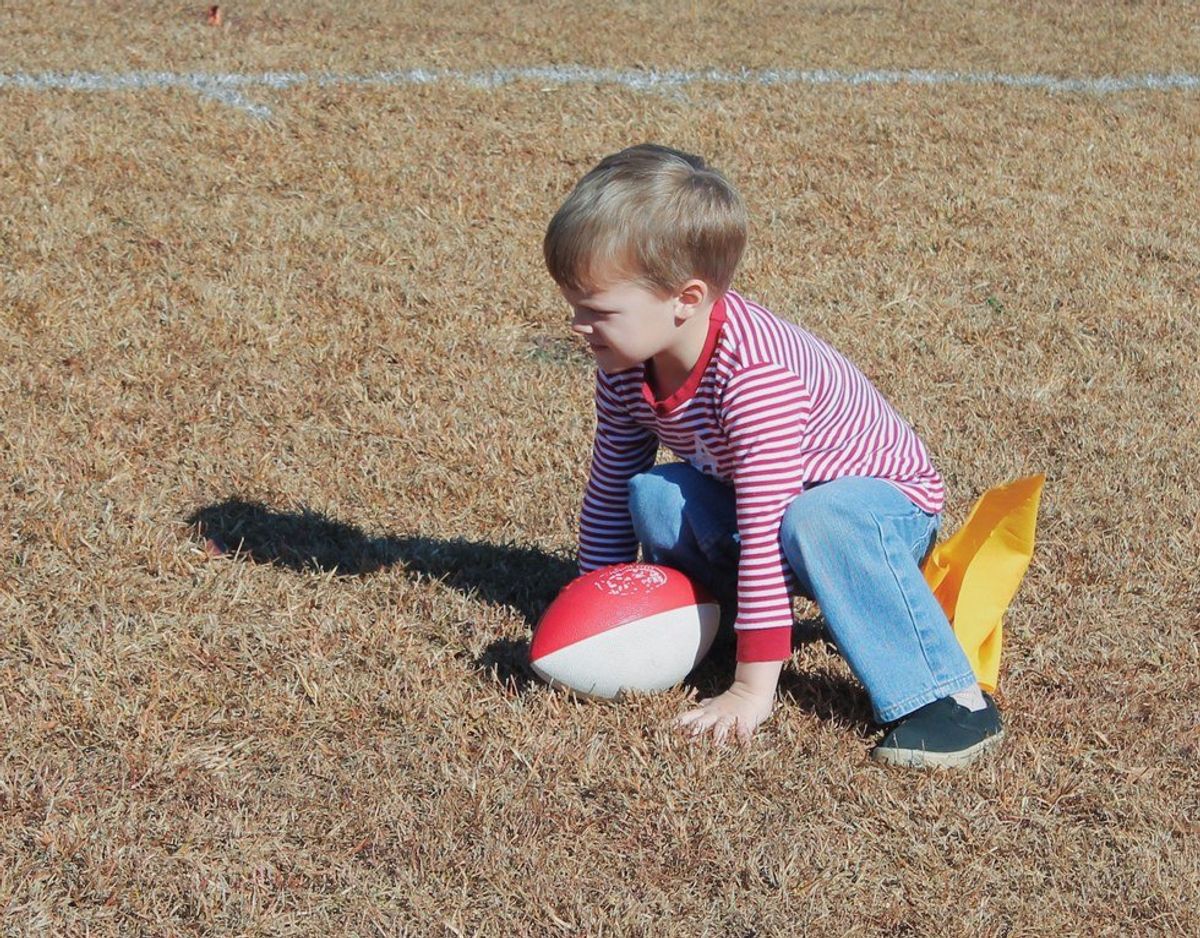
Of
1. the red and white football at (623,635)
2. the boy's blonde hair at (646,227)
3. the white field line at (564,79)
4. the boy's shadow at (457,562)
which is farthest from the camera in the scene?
the white field line at (564,79)

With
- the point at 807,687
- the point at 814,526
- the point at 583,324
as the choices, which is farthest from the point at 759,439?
the point at 807,687

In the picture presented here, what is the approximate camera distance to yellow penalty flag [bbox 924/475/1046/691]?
341 cm

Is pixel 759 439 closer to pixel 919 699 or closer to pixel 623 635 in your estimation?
pixel 623 635

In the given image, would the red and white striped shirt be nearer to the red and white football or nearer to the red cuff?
the red cuff

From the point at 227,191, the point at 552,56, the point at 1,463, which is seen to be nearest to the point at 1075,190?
the point at 552,56

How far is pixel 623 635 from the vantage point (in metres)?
A: 3.25

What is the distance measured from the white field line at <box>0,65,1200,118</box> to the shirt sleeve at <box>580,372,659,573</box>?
4.78 meters

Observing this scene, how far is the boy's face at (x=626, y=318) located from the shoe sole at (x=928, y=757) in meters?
0.99

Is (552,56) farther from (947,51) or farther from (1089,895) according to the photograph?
(1089,895)

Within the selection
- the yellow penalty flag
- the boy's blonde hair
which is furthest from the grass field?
the boy's blonde hair

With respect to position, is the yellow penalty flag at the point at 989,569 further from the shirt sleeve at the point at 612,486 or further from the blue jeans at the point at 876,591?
the shirt sleeve at the point at 612,486

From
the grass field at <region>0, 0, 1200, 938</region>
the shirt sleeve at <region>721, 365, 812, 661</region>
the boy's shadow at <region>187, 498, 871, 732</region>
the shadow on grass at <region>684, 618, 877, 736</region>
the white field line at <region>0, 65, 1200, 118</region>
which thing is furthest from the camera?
the white field line at <region>0, 65, 1200, 118</region>

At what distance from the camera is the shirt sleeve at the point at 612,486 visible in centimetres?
353

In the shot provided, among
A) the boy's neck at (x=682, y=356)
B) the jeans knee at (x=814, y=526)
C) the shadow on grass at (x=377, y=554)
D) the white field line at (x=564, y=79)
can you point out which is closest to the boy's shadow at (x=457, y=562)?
the shadow on grass at (x=377, y=554)
